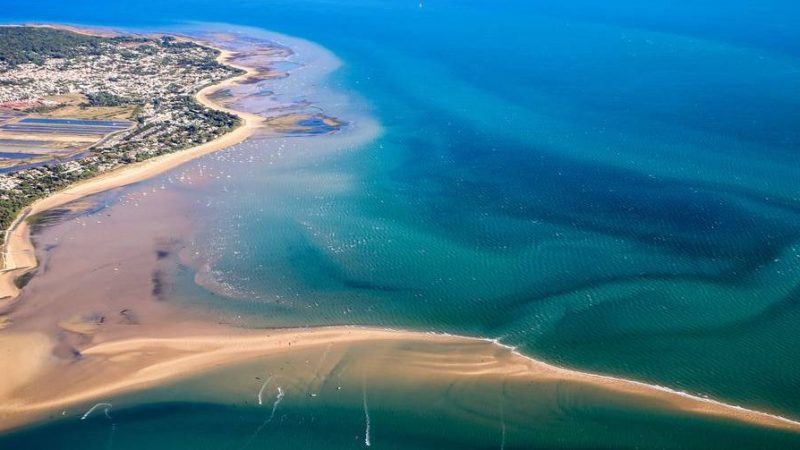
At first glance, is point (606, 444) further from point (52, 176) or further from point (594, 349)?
point (52, 176)

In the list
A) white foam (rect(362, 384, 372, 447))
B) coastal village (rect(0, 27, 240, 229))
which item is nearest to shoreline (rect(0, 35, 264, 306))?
coastal village (rect(0, 27, 240, 229))

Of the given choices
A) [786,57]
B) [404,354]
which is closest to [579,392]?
[404,354]

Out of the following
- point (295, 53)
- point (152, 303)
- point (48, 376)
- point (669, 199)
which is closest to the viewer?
point (48, 376)

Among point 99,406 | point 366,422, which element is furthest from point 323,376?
point 99,406

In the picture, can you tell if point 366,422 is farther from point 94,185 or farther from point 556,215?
point 94,185

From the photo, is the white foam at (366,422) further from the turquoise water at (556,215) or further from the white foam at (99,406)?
the white foam at (99,406)

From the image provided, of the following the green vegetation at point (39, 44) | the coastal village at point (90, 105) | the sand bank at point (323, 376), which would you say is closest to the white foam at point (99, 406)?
the sand bank at point (323, 376)
